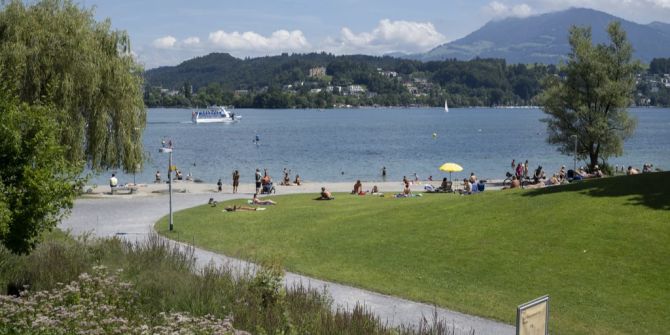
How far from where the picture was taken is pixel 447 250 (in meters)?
20.9

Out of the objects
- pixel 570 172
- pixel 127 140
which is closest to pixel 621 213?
pixel 570 172

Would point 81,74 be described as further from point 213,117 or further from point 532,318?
point 213,117

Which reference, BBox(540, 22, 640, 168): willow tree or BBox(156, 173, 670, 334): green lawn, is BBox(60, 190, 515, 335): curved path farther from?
BBox(540, 22, 640, 168): willow tree

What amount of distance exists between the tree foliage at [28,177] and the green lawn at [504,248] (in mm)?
7184

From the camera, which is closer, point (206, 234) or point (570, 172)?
point (206, 234)

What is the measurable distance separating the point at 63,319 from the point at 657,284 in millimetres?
13274

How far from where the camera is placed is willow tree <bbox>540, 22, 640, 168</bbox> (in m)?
50.1

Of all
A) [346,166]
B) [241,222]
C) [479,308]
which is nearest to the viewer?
[479,308]

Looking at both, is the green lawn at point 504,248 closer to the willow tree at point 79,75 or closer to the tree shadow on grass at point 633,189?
the tree shadow on grass at point 633,189

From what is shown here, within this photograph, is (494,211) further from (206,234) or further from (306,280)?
(206,234)

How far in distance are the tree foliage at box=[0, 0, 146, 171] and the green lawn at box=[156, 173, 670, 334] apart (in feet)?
34.7

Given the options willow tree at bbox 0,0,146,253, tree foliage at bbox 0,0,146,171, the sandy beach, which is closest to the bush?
willow tree at bbox 0,0,146,253

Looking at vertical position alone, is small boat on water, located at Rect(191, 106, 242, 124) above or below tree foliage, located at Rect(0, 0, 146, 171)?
below

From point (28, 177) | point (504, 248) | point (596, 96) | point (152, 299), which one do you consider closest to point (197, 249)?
point (504, 248)
